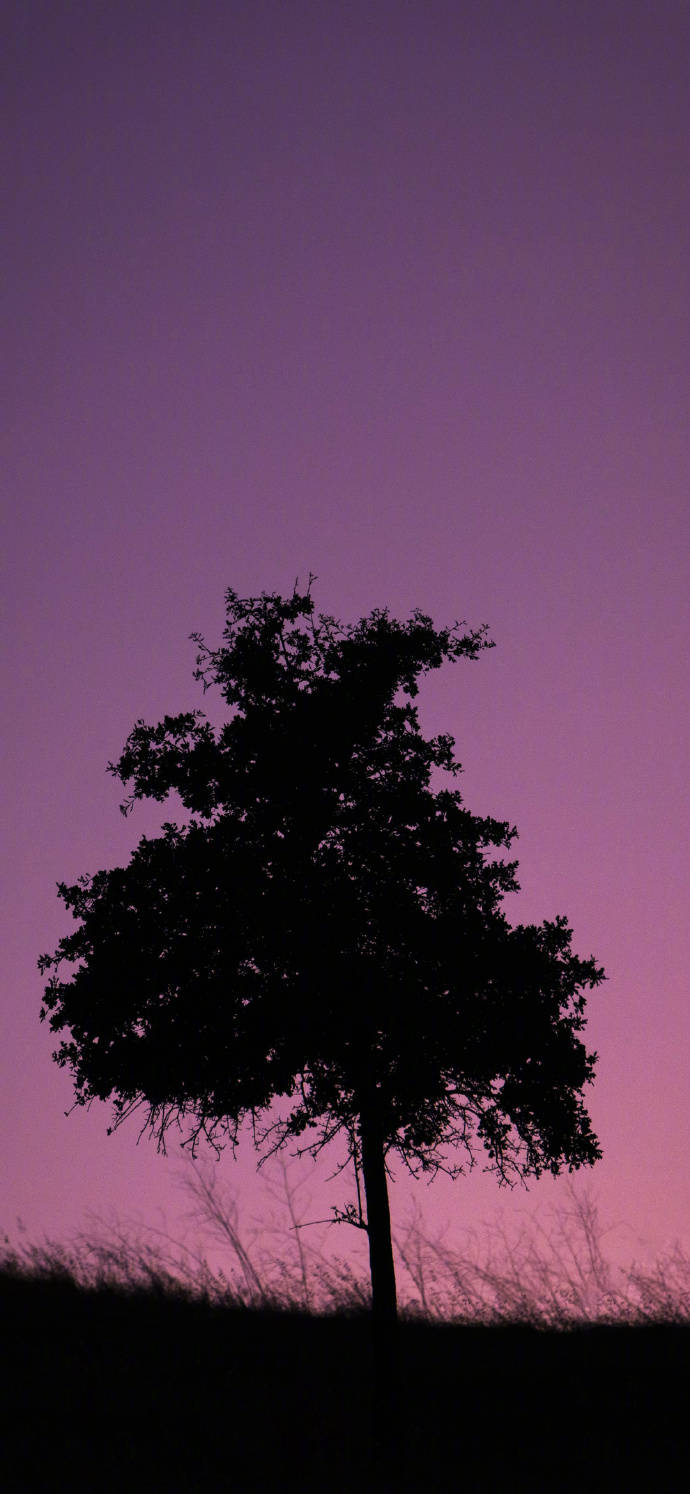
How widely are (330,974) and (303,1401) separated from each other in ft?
18.6

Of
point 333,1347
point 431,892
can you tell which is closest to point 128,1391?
point 333,1347

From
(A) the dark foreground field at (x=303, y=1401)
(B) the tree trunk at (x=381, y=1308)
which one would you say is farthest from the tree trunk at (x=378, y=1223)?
(A) the dark foreground field at (x=303, y=1401)

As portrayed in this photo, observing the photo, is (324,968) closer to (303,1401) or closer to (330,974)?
(330,974)

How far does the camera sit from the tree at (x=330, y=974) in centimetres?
1608

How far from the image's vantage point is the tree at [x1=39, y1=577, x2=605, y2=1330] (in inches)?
633

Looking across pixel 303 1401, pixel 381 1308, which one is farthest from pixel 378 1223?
pixel 303 1401

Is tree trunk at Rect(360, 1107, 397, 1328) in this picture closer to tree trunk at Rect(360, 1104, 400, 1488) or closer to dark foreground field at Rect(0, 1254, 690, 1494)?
tree trunk at Rect(360, 1104, 400, 1488)

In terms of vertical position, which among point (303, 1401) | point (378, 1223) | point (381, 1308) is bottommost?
point (303, 1401)

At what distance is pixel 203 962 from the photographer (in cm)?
1656

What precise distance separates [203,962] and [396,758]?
4316 mm

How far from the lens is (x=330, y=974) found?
16219mm

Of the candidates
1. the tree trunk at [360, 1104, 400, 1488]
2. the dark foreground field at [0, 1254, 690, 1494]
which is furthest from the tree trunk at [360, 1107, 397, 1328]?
the dark foreground field at [0, 1254, 690, 1494]

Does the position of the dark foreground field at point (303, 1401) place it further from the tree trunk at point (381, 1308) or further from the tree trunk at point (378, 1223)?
the tree trunk at point (378, 1223)

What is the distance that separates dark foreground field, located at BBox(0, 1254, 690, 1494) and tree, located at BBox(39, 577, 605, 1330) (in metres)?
1.90
